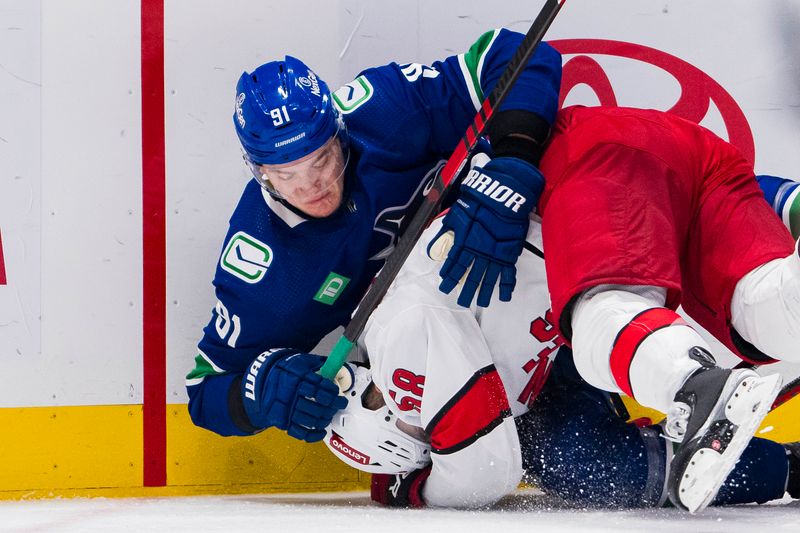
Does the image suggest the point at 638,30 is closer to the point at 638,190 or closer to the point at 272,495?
the point at 638,190

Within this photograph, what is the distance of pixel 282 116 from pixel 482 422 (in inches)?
28.3

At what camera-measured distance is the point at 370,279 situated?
2.28 meters

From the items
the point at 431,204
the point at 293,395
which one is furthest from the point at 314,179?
the point at 293,395

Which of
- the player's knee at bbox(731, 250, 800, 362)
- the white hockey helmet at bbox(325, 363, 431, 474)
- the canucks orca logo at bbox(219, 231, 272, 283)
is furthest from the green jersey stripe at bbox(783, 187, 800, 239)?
the canucks orca logo at bbox(219, 231, 272, 283)

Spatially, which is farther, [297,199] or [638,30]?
[638,30]

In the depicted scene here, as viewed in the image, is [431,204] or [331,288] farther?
[331,288]

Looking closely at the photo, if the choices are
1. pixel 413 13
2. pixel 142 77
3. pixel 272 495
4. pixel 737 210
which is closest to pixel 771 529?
pixel 737 210

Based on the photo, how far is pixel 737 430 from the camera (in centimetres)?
126

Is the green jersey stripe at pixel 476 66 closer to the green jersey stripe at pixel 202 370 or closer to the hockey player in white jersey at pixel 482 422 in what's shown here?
the hockey player in white jersey at pixel 482 422

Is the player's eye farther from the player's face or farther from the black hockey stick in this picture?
the black hockey stick

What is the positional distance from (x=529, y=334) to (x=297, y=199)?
558mm

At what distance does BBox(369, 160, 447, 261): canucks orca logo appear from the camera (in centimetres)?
221

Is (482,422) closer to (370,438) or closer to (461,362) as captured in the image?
(461,362)

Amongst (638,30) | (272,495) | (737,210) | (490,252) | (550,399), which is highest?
(638,30)
